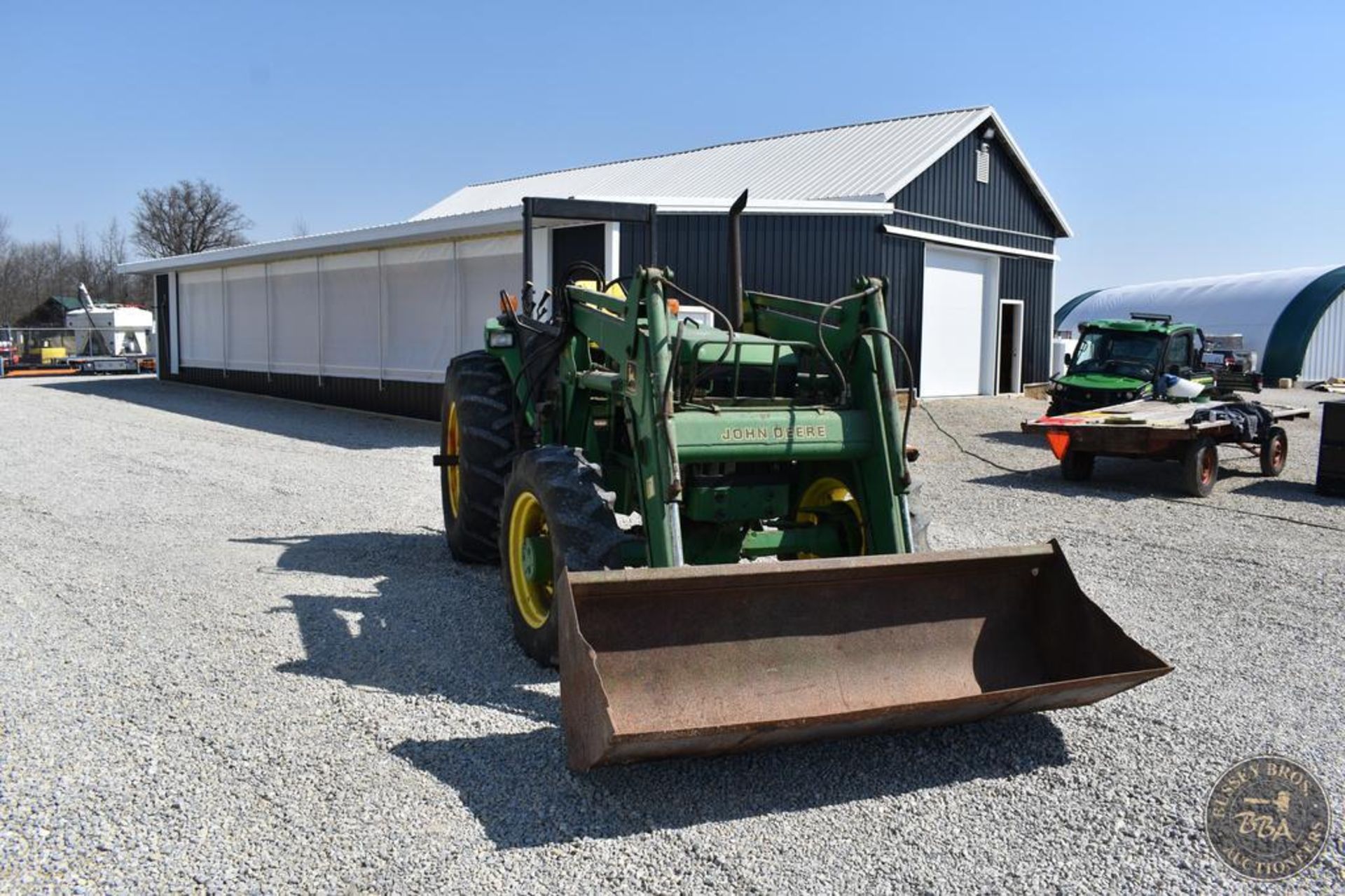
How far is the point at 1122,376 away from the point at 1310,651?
10008 millimetres

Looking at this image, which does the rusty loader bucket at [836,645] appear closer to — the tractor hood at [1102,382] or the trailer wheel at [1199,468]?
the trailer wheel at [1199,468]

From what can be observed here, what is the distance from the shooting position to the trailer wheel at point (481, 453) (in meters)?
6.97

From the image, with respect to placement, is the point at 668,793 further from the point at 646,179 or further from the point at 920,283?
the point at 646,179

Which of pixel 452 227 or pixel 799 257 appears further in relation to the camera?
pixel 799 257

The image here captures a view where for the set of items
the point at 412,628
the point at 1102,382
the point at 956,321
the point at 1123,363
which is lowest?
the point at 412,628

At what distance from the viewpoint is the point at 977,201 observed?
22844 mm

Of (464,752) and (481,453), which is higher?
(481,453)

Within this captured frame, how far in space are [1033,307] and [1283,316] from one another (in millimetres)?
14443

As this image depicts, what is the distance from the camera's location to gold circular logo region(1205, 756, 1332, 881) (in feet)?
11.9

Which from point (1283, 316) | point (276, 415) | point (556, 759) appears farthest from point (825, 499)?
point (1283, 316)

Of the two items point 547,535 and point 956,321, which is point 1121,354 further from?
point 547,535

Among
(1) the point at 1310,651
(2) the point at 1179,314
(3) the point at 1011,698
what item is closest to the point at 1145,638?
(1) the point at 1310,651

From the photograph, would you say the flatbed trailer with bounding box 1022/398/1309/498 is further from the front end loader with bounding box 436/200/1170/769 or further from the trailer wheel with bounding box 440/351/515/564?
the trailer wheel with bounding box 440/351/515/564

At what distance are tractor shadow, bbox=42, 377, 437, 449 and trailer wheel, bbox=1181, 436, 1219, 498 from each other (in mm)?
9321
